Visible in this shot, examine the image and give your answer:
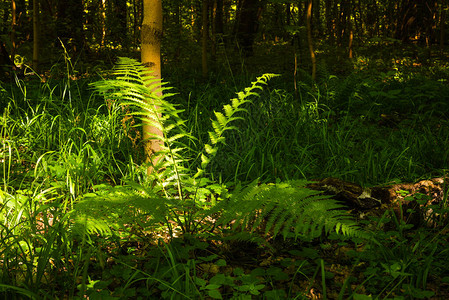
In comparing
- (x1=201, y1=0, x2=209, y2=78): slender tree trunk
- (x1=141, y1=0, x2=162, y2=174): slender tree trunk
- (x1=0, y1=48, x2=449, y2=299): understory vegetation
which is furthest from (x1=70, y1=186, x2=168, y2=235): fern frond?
(x1=201, y1=0, x2=209, y2=78): slender tree trunk

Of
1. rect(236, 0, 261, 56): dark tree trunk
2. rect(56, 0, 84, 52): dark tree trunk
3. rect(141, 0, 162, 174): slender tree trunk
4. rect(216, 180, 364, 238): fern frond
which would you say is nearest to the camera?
rect(216, 180, 364, 238): fern frond

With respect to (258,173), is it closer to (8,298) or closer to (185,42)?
(8,298)

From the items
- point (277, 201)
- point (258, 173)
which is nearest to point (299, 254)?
point (277, 201)

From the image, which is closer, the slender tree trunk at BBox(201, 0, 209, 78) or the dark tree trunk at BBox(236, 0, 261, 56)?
the slender tree trunk at BBox(201, 0, 209, 78)

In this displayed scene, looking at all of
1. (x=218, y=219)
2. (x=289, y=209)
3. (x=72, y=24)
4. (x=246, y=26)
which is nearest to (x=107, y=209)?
(x=218, y=219)

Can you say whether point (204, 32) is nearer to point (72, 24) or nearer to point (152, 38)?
point (152, 38)

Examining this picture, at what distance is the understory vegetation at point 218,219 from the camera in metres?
1.58

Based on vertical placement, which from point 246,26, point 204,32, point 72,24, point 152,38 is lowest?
point 152,38

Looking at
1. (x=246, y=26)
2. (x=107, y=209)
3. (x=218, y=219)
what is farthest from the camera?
(x=246, y=26)

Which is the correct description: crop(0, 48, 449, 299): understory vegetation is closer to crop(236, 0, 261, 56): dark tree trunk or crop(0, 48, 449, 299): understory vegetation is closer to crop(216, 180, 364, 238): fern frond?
crop(216, 180, 364, 238): fern frond

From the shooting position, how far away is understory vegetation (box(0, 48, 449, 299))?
158 cm

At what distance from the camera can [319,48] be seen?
1031 centimetres

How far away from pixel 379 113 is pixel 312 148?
1945mm

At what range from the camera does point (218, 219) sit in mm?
1868
